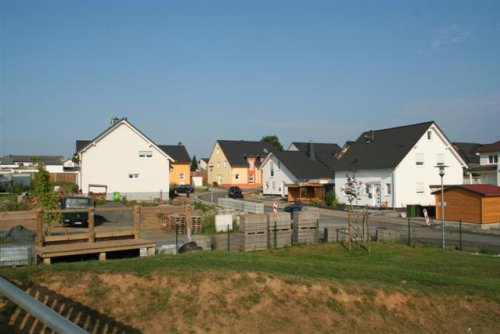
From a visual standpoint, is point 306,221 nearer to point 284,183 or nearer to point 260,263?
point 260,263

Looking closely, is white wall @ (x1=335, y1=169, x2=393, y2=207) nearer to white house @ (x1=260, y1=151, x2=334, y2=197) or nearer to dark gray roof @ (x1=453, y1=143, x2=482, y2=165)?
white house @ (x1=260, y1=151, x2=334, y2=197)

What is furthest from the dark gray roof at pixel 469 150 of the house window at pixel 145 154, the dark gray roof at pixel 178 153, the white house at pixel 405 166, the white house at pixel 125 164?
the house window at pixel 145 154

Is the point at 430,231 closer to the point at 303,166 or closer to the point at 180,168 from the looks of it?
the point at 303,166

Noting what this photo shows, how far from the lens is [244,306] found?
10.1 m

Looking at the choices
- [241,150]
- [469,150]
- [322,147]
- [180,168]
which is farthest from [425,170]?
[180,168]

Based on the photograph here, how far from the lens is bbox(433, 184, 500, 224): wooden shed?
30.9 m

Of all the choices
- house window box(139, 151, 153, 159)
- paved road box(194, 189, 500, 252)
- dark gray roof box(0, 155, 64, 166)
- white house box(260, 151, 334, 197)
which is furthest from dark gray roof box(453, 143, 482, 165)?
dark gray roof box(0, 155, 64, 166)

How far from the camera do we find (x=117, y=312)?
9047mm

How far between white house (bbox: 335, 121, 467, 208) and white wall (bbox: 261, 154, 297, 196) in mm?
11437

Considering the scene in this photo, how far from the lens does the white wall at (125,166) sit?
42.9 metres

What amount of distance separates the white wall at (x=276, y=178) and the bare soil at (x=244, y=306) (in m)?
43.6

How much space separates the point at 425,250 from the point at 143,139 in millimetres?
30938

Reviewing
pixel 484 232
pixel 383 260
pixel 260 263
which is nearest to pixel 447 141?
pixel 484 232

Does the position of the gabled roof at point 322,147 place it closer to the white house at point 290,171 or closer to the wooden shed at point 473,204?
the white house at point 290,171
